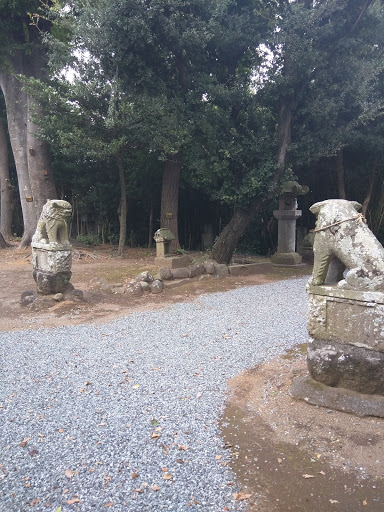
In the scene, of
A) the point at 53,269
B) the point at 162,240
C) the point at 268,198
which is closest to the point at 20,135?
the point at 162,240

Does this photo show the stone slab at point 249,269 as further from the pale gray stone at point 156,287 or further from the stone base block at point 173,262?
the pale gray stone at point 156,287

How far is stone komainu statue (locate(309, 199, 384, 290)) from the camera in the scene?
2961mm

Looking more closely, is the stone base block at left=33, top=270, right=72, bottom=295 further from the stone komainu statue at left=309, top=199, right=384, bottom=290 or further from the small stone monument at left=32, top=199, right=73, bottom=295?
the stone komainu statue at left=309, top=199, right=384, bottom=290

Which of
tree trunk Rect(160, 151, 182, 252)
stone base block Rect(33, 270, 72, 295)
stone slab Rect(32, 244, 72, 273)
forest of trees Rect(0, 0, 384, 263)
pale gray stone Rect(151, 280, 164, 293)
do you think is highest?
forest of trees Rect(0, 0, 384, 263)

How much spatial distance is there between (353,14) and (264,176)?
3758 mm

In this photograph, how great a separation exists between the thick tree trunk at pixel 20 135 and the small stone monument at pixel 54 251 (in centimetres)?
715

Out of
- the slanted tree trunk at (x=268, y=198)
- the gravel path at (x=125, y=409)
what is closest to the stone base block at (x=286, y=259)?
the slanted tree trunk at (x=268, y=198)

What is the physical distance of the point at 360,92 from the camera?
8570 millimetres

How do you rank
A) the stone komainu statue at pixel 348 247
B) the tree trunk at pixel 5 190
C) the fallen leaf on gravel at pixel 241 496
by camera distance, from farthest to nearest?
the tree trunk at pixel 5 190, the stone komainu statue at pixel 348 247, the fallen leaf on gravel at pixel 241 496

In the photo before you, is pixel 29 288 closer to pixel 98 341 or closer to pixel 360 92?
pixel 98 341

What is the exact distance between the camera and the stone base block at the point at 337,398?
286cm

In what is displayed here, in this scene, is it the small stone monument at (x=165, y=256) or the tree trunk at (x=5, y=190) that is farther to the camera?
the tree trunk at (x=5, y=190)

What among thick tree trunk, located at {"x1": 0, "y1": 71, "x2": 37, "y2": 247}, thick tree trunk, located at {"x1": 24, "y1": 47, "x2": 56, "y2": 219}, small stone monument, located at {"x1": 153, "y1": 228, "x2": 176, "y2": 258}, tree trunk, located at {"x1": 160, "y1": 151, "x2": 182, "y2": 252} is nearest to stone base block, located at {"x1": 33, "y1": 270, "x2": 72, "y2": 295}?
small stone monument, located at {"x1": 153, "y1": 228, "x2": 176, "y2": 258}

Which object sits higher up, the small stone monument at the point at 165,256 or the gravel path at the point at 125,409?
the small stone monument at the point at 165,256
